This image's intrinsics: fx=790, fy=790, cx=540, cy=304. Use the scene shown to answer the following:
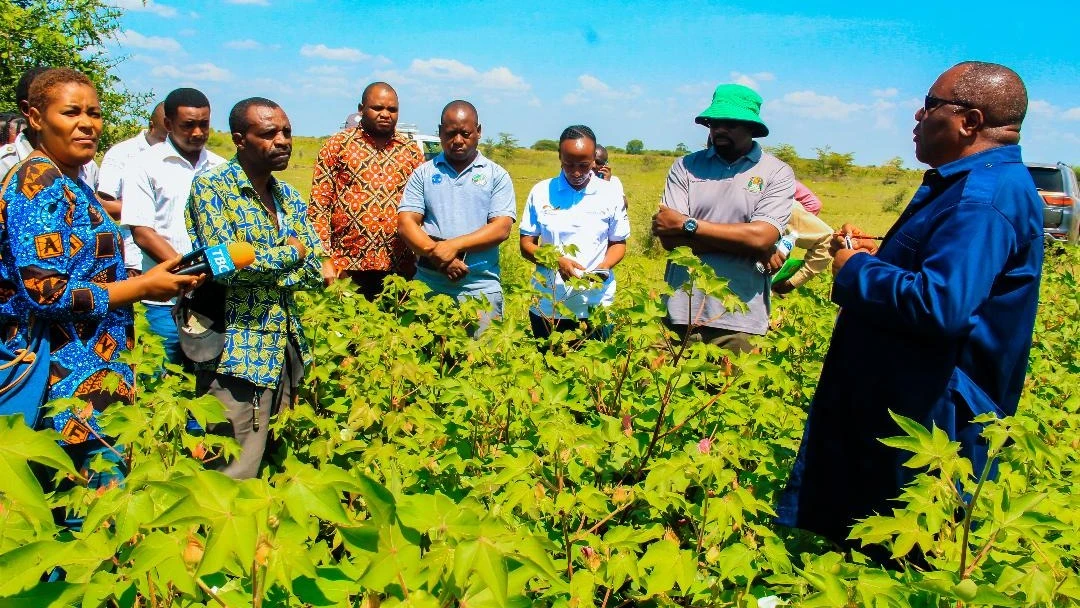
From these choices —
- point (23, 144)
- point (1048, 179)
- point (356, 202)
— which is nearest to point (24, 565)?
point (356, 202)

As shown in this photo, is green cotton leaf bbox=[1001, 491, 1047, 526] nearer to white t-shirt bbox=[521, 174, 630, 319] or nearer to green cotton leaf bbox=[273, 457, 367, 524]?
green cotton leaf bbox=[273, 457, 367, 524]

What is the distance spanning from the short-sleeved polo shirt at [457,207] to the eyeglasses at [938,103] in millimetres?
2361

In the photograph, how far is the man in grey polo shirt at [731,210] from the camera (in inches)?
132

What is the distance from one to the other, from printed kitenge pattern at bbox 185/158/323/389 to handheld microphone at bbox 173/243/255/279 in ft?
0.43

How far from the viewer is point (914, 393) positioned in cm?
195

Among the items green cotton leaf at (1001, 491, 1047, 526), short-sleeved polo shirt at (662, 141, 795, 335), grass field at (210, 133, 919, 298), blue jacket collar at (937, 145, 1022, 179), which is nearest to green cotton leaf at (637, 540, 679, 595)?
green cotton leaf at (1001, 491, 1047, 526)

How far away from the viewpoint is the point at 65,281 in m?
2.14

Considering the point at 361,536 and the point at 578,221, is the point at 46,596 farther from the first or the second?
the point at 578,221

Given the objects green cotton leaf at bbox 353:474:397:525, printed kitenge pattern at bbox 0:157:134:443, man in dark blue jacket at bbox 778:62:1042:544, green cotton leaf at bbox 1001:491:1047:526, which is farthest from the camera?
printed kitenge pattern at bbox 0:157:134:443

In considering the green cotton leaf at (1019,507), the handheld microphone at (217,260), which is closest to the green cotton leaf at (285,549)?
the green cotton leaf at (1019,507)

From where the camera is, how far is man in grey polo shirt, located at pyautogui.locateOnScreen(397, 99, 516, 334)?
4031 millimetres

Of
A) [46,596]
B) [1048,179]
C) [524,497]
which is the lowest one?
[524,497]

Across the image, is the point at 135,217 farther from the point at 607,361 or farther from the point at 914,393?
the point at 914,393

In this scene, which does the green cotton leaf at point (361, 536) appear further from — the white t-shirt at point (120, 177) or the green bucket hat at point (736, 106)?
the white t-shirt at point (120, 177)
